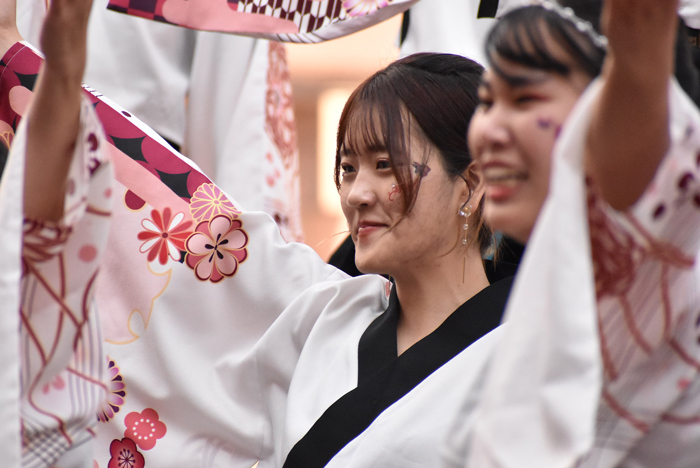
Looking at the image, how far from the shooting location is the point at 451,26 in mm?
1737

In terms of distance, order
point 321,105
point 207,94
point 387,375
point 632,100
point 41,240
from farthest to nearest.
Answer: point 321,105 < point 207,94 < point 387,375 < point 41,240 < point 632,100

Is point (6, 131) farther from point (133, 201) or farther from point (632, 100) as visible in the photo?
point (632, 100)

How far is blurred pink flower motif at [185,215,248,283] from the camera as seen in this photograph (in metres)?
1.28

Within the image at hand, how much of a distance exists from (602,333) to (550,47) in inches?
9.9

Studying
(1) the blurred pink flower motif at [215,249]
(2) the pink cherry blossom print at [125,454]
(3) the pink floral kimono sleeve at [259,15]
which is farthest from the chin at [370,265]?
(2) the pink cherry blossom print at [125,454]

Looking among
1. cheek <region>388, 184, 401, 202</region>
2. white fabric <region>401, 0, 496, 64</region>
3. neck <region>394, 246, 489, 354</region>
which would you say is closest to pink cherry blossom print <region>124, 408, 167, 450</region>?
neck <region>394, 246, 489, 354</region>

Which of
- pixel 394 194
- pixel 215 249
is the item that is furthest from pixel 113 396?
pixel 394 194

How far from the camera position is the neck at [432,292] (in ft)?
4.03

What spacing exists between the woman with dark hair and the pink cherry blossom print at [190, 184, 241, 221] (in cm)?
68

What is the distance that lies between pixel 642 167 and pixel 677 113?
5cm

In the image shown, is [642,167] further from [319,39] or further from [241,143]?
[241,143]

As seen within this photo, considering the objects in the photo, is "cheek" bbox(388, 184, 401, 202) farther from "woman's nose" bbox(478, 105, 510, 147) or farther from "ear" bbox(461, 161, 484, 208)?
"woman's nose" bbox(478, 105, 510, 147)

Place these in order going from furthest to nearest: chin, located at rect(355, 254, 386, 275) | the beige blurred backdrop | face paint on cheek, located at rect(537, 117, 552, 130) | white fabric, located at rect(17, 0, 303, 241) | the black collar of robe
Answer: the beige blurred backdrop, white fabric, located at rect(17, 0, 303, 241), chin, located at rect(355, 254, 386, 275), the black collar of robe, face paint on cheek, located at rect(537, 117, 552, 130)

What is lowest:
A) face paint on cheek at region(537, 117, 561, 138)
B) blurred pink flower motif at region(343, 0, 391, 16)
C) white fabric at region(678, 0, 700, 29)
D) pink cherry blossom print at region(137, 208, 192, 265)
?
pink cherry blossom print at region(137, 208, 192, 265)
